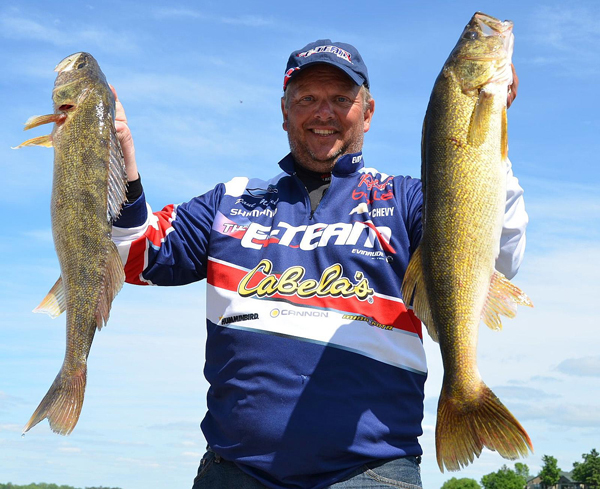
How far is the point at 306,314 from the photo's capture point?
467 centimetres

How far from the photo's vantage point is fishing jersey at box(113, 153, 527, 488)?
4398mm

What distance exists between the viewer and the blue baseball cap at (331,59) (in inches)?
219

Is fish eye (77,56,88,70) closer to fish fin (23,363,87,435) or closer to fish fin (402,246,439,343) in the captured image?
fish fin (23,363,87,435)

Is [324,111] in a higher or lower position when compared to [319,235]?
higher

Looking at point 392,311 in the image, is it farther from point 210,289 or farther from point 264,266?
point 210,289

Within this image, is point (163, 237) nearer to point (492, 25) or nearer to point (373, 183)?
point (373, 183)

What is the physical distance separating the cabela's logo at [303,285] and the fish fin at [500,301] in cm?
94

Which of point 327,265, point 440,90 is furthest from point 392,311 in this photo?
point 440,90

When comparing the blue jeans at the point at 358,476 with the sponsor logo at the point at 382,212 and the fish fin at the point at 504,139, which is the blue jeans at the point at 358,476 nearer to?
the sponsor logo at the point at 382,212

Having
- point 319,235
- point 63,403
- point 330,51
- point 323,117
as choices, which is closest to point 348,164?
point 323,117

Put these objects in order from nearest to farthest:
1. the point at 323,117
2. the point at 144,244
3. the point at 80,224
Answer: the point at 80,224
the point at 144,244
the point at 323,117

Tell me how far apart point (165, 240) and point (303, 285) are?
4.05ft

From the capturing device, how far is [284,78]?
5.92m

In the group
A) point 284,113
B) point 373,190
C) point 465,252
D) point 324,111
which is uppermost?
point 284,113
